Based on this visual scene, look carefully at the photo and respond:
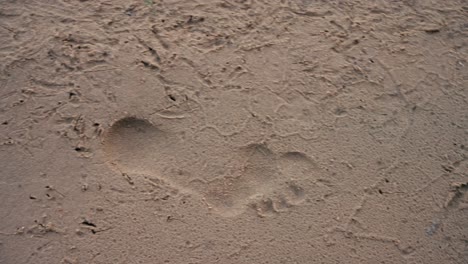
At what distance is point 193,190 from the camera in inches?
57.9

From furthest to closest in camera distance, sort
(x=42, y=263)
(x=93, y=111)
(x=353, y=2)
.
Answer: (x=353, y=2) → (x=93, y=111) → (x=42, y=263)

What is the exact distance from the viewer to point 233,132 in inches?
59.9

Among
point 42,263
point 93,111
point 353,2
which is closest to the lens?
point 42,263

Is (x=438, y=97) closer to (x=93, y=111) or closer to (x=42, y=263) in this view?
(x=93, y=111)

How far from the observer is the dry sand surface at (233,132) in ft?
4.72

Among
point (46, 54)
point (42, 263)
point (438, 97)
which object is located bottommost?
point (42, 263)

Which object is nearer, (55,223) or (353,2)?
(55,223)

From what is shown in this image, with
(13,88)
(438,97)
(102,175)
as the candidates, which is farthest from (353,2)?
(13,88)

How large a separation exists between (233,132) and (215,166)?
0.12 metres

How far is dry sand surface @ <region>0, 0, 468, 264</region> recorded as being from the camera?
1.44 metres

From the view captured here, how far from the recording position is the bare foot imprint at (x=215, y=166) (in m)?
1.47

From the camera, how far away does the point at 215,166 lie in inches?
58.7

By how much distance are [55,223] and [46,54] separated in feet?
1.78

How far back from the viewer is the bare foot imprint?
57.9 inches
